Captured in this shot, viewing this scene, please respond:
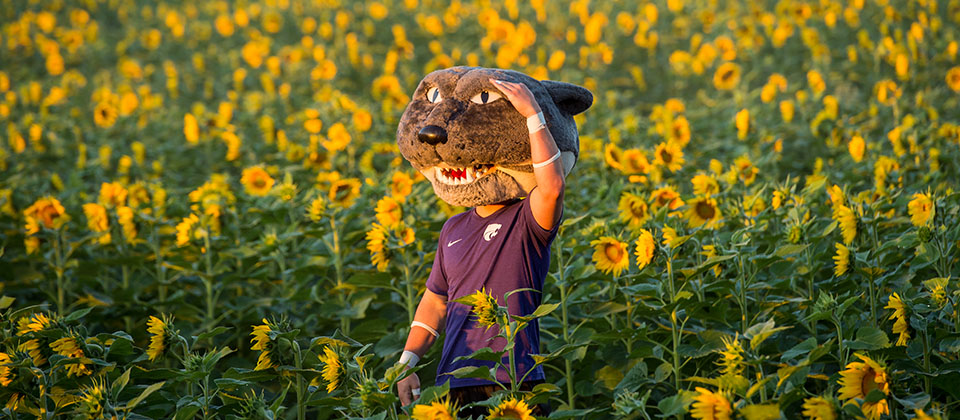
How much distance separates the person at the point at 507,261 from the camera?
2.15m

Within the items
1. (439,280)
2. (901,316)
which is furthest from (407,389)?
(901,316)

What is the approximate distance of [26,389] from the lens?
218 centimetres

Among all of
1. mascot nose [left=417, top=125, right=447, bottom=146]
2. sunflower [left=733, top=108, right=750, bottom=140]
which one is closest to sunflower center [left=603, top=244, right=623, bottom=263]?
mascot nose [left=417, top=125, right=447, bottom=146]

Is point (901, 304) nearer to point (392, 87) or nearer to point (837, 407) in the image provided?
point (837, 407)

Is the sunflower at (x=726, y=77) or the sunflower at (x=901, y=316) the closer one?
the sunflower at (x=901, y=316)

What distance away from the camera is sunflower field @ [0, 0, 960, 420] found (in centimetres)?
211

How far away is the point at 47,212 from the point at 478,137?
7.68ft

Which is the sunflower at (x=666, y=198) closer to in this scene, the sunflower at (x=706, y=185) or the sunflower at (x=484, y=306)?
the sunflower at (x=706, y=185)

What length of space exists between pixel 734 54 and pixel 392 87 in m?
3.73

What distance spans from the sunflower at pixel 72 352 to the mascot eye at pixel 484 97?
1.27m

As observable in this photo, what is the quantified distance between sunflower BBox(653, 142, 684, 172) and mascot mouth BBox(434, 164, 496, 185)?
5.56 ft

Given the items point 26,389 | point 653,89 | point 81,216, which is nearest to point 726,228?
point 26,389

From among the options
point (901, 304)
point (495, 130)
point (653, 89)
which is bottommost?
point (653, 89)

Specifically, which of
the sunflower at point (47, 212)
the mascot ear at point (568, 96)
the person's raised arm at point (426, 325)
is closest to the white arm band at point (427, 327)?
the person's raised arm at point (426, 325)
